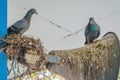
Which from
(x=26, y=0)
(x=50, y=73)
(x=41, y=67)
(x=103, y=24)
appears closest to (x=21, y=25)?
(x=50, y=73)

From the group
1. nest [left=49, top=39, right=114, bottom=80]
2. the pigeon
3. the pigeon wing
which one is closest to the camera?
nest [left=49, top=39, right=114, bottom=80]

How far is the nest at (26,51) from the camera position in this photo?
9.46ft

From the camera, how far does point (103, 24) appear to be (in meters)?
5.53

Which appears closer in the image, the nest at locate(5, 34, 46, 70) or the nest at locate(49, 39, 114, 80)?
the nest at locate(5, 34, 46, 70)

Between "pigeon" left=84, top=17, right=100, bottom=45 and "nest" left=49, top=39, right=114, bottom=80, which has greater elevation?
"pigeon" left=84, top=17, right=100, bottom=45

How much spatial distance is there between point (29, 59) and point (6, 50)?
5.6 inches

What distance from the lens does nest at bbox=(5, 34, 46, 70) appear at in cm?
288

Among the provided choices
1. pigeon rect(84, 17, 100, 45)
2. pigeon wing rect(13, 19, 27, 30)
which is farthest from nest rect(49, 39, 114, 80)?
pigeon rect(84, 17, 100, 45)

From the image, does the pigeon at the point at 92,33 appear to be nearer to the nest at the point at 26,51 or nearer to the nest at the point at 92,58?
the nest at the point at 92,58

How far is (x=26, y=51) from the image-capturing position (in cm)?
292

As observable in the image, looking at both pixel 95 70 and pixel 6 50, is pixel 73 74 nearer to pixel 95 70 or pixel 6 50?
pixel 95 70

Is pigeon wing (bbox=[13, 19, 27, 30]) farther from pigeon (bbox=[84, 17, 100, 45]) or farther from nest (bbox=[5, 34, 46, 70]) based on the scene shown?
pigeon (bbox=[84, 17, 100, 45])

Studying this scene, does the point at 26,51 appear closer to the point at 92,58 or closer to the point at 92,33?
the point at 92,58

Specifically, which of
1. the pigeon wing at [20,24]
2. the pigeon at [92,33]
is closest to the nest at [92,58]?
the pigeon wing at [20,24]
